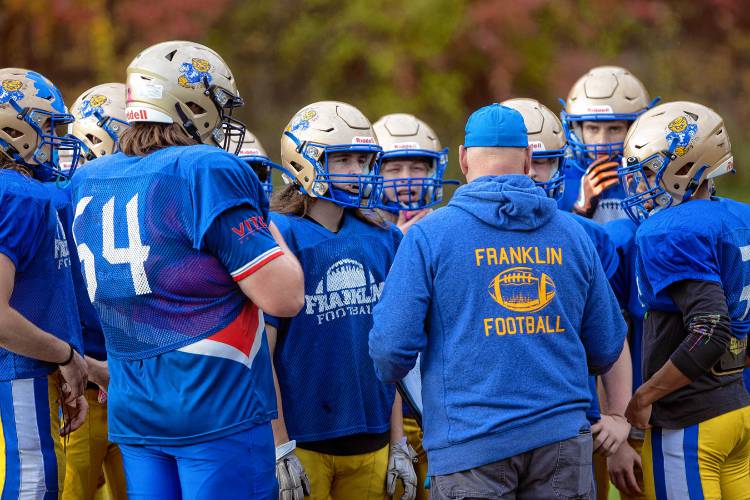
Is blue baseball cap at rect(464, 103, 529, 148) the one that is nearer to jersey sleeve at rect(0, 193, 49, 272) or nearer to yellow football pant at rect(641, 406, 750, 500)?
yellow football pant at rect(641, 406, 750, 500)

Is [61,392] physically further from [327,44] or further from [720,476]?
[327,44]

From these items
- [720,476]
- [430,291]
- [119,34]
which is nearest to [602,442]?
[720,476]

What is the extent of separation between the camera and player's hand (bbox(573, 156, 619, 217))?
5.72 meters

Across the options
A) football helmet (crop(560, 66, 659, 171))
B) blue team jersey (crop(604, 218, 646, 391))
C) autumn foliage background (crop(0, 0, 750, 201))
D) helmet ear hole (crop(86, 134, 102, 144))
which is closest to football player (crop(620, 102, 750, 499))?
blue team jersey (crop(604, 218, 646, 391))

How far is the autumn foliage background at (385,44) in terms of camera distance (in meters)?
13.3

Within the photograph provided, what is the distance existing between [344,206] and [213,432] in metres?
1.39

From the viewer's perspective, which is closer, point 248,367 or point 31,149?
point 248,367

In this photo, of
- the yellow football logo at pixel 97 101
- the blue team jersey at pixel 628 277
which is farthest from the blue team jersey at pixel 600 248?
the yellow football logo at pixel 97 101

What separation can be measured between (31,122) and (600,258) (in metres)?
2.53

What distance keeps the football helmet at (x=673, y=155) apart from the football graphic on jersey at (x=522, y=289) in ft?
4.19

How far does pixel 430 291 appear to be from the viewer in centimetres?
337

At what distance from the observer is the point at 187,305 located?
129 inches

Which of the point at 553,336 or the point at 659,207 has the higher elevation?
the point at 659,207

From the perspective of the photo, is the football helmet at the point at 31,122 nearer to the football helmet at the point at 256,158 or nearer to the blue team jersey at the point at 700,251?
the football helmet at the point at 256,158
